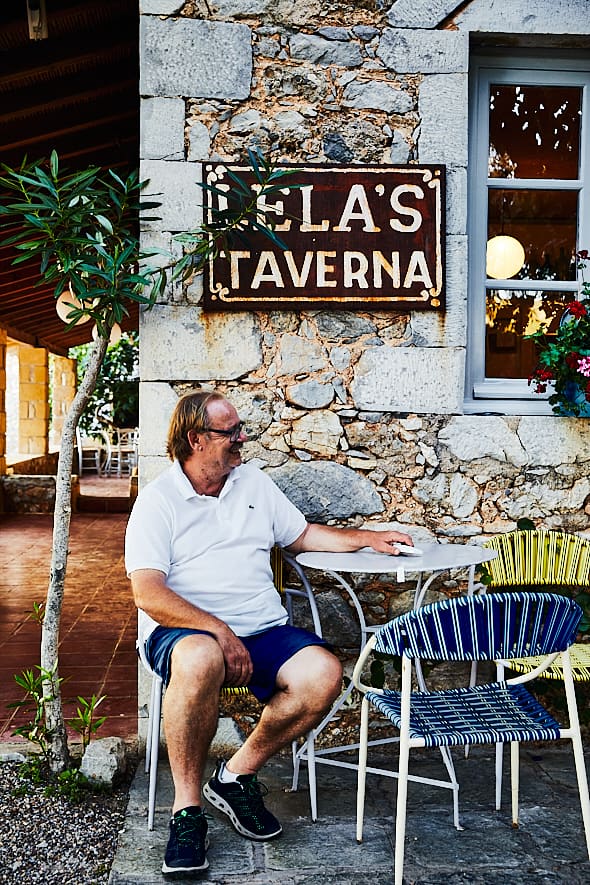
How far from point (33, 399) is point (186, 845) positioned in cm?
1119

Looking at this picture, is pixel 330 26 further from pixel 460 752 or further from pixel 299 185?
pixel 460 752

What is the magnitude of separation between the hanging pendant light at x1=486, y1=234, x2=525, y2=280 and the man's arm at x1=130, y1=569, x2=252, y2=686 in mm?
1845

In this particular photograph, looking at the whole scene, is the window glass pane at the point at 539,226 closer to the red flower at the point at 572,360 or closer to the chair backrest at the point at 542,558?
the red flower at the point at 572,360

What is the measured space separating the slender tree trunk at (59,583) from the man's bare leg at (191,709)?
0.68 m

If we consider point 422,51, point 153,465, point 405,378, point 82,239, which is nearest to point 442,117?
point 422,51

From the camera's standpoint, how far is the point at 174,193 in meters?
3.17

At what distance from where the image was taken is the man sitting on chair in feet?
7.86

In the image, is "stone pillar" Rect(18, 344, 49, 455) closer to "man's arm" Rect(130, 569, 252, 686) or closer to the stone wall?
the stone wall

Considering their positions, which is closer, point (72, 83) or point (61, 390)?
point (72, 83)

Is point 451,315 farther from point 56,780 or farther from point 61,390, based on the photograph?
point 61,390

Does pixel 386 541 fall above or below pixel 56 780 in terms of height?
above

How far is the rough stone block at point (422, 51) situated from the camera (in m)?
3.23

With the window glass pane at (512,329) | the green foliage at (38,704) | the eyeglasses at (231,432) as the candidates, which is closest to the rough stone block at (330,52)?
the window glass pane at (512,329)

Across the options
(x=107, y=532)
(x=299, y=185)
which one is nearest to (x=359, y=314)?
(x=299, y=185)
